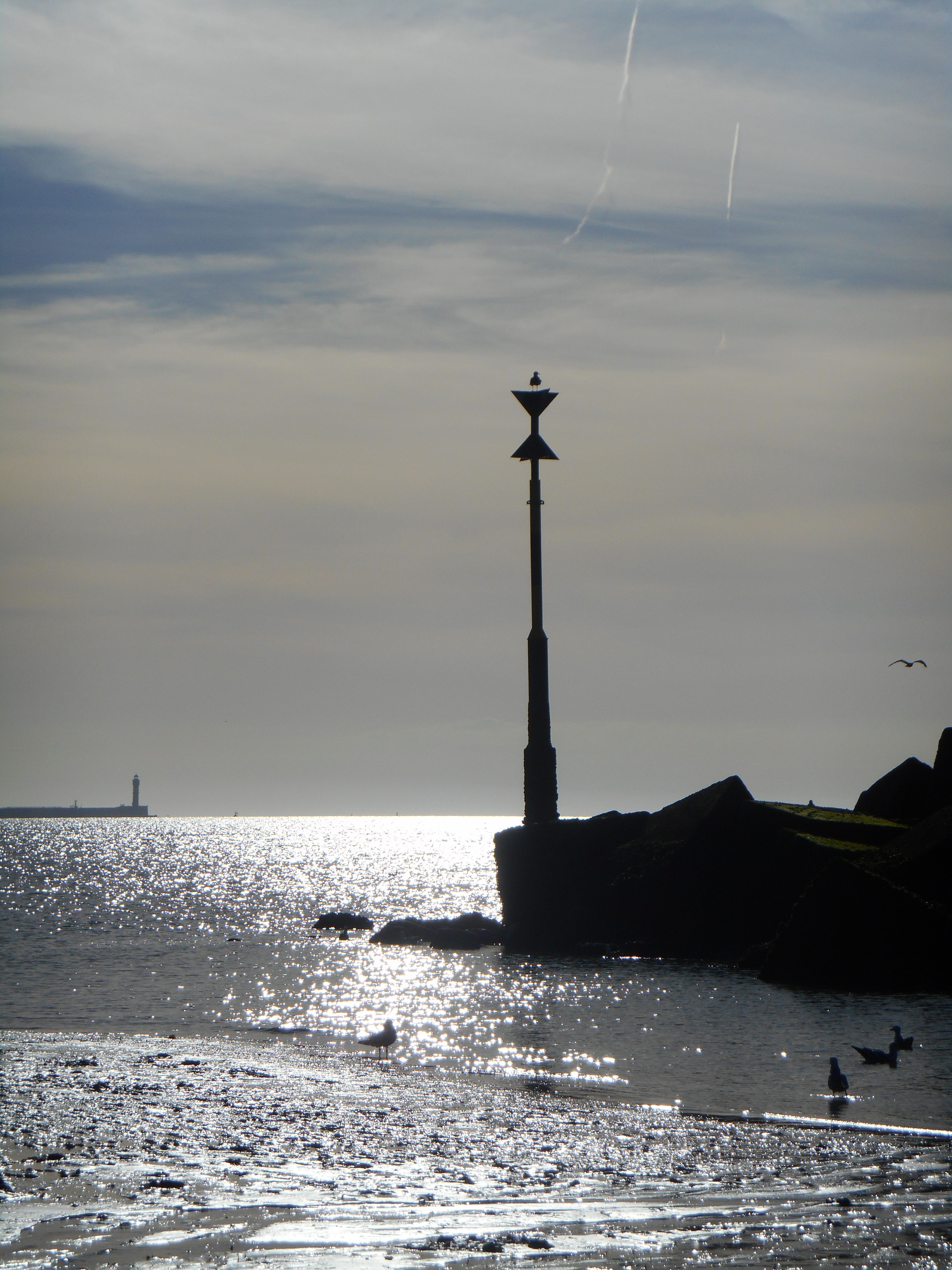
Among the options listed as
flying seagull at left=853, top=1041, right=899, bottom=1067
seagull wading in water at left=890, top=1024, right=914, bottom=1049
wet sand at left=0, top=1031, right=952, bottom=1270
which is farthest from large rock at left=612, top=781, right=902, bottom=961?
wet sand at left=0, top=1031, right=952, bottom=1270

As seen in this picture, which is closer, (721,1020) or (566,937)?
(721,1020)

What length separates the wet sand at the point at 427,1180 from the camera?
32.6 feet

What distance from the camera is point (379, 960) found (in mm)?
39781

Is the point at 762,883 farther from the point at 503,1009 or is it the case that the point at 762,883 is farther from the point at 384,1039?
the point at 384,1039

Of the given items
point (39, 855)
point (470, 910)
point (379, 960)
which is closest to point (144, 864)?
point (39, 855)

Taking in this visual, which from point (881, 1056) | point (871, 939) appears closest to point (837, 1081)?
point (881, 1056)

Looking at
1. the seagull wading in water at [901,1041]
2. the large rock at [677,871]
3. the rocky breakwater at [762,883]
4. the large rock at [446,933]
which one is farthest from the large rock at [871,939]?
the large rock at [446,933]

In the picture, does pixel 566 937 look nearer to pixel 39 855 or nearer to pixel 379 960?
pixel 379 960

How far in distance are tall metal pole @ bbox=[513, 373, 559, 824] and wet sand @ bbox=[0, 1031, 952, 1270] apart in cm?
1754

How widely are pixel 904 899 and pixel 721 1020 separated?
245 inches

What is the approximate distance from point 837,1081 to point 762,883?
15.4 m

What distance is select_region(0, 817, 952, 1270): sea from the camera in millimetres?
10383

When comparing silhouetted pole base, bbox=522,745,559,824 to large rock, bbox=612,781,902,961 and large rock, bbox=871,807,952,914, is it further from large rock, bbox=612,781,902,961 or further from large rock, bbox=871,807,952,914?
large rock, bbox=871,807,952,914

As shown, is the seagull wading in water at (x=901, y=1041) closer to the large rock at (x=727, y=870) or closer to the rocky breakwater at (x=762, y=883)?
the rocky breakwater at (x=762, y=883)
